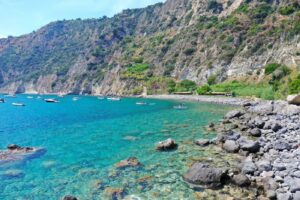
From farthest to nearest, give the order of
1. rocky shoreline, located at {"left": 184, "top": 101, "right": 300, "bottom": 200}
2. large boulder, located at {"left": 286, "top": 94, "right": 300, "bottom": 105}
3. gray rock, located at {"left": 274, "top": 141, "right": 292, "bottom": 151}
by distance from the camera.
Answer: large boulder, located at {"left": 286, "top": 94, "right": 300, "bottom": 105} < gray rock, located at {"left": 274, "top": 141, "right": 292, "bottom": 151} < rocky shoreline, located at {"left": 184, "top": 101, "right": 300, "bottom": 200}

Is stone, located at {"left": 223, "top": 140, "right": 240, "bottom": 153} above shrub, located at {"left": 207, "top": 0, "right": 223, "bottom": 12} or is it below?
below

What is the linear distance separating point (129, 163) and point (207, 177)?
28.3 feet

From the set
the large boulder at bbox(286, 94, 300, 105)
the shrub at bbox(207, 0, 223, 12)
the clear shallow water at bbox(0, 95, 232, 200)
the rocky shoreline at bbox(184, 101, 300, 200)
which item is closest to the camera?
the rocky shoreline at bbox(184, 101, 300, 200)

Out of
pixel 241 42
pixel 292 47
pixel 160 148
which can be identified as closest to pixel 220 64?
pixel 241 42

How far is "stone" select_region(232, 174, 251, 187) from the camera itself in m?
23.2

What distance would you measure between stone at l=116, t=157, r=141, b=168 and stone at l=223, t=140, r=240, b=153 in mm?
9618

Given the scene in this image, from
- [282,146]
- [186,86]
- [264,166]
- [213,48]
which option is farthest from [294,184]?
[213,48]

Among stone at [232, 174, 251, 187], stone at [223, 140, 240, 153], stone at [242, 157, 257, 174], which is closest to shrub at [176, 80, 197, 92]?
stone at [223, 140, 240, 153]

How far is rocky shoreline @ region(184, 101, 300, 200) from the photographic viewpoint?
21953mm

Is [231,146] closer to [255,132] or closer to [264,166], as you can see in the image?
[264,166]

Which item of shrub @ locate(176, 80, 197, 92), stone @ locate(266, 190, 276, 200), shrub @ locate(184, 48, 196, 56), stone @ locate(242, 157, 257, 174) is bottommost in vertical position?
stone @ locate(266, 190, 276, 200)

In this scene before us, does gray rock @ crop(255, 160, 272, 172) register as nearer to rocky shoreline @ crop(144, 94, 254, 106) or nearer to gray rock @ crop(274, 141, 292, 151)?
gray rock @ crop(274, 141, 292, 151)

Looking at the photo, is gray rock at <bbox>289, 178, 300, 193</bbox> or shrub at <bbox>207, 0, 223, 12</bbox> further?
shrub at <bbox>207, 0, 223, 12</bbox>

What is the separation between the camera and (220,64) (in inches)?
4958
